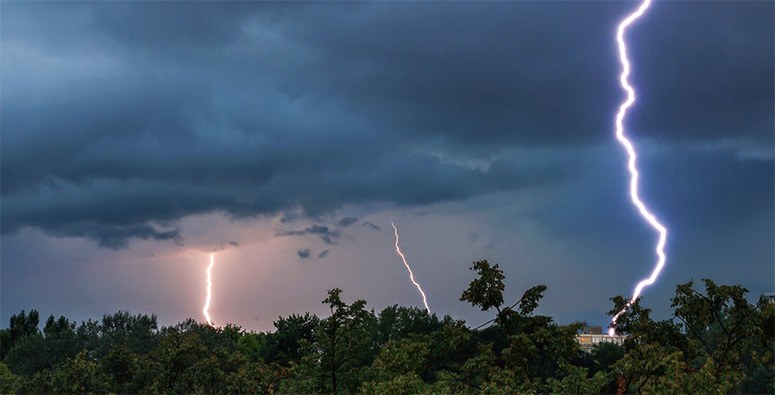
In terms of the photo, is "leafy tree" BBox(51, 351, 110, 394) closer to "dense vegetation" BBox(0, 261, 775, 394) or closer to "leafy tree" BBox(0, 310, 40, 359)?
"dense vegetation" BBox(0, 261, 775, 394)

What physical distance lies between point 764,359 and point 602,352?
46.6 meters

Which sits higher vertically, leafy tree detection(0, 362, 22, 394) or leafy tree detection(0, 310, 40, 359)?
leafy tree detection(0, 310, 40, 359)

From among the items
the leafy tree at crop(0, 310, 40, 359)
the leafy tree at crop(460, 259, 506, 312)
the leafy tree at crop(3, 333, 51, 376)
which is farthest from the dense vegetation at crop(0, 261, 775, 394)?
the leafy tree at crop(0, 310, 40, 359)

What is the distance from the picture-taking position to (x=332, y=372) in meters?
13.6

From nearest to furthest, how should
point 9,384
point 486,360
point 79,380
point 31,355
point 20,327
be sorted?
point 486,360, point 79,380, point 9,384, point 31,355, point 20,327

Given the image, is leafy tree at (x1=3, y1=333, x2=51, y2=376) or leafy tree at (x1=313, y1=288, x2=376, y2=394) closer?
leafy tree at (x1=313, y1=288, x2=376, y2=394)

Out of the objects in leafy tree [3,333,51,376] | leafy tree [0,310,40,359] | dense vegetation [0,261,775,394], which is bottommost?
dense vegetation [0,261,775,394]

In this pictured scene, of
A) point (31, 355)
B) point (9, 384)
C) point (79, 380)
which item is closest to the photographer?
point (79, 380)

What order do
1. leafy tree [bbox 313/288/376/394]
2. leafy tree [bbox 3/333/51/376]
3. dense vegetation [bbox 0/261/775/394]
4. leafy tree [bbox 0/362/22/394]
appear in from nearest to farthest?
dense vegetation [bbox 0/261/775/394]
leafy tree [bbox 313/288/376/394]
leafy tree [bbox 0/362/22/394]
leafy tree [bbox 3/333/51/376]

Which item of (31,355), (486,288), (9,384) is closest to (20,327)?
(31,355)

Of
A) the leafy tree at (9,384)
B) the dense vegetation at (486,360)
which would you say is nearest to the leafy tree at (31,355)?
the leafy tree at (9,384)

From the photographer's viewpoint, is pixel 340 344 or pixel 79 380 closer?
pixel 340 344

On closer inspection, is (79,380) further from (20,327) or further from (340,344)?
(20,327)

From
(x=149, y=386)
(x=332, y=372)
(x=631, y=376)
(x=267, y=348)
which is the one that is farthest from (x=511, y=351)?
(x=267, y=348)
